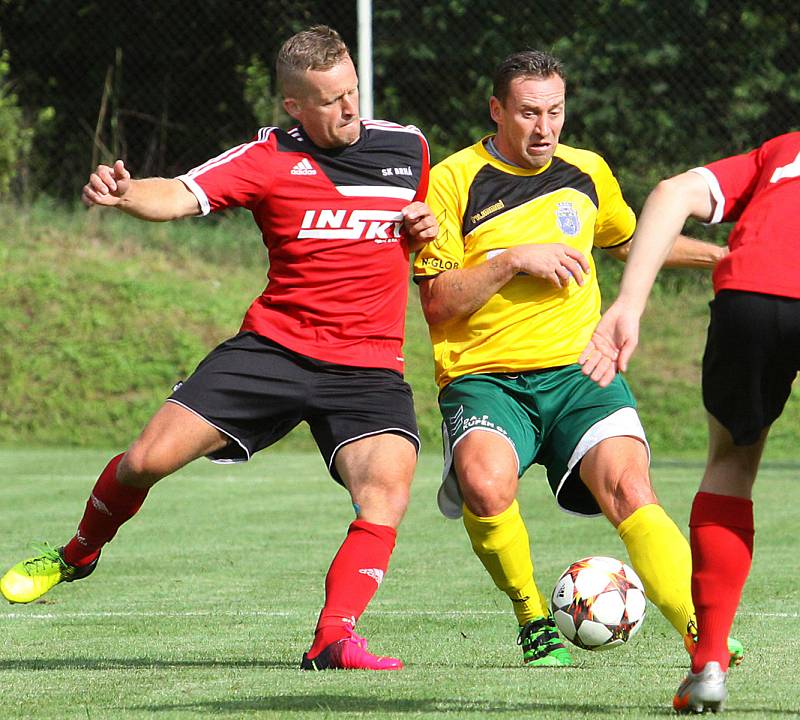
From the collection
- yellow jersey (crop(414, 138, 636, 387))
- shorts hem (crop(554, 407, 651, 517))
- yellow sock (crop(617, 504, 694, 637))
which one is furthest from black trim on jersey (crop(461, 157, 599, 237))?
yellow sock (crop(617, 504, 694, 637))

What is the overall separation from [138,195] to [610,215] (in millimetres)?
1782

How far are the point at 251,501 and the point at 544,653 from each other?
664 centimetres

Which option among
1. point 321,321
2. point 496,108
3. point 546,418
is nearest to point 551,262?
point 546,418

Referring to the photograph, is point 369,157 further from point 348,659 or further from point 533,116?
point 348,659

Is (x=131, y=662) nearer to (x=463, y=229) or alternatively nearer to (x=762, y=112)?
(x=463, y=229)

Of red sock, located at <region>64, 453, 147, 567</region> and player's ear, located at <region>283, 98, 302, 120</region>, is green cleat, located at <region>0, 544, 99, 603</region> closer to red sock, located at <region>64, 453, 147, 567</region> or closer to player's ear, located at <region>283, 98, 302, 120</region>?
red sock, located at <region>64, 453, 147, 567</region>

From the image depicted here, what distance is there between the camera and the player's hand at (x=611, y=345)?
146 inches

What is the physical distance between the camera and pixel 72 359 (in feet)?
56.0

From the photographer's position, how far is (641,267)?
3.83 m

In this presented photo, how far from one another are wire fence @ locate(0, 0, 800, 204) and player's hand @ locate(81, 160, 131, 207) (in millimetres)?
14454

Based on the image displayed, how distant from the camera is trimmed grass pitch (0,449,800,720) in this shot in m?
4.35

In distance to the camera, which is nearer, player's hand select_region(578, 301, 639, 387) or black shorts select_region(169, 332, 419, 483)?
player's hand select_region(578, 301, 639, 387)

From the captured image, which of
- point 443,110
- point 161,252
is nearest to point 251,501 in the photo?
point 161,252

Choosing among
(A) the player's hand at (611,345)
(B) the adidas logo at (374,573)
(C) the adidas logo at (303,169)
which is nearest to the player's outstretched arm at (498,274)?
(C) the adidas logo at (303,169)
